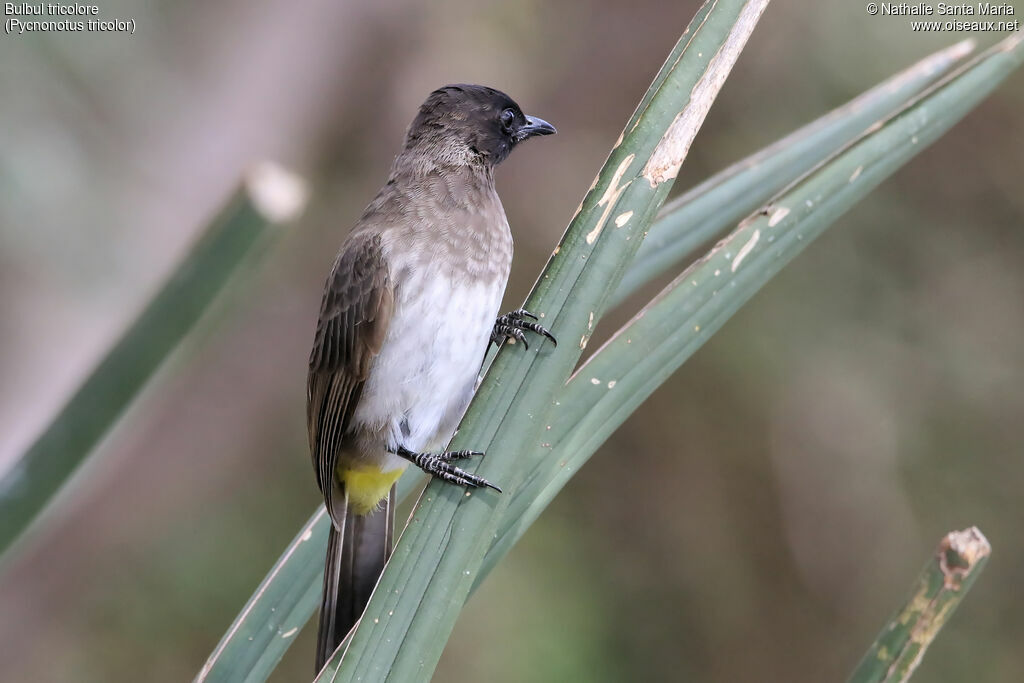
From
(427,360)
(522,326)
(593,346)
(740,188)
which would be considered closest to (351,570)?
(427,360)

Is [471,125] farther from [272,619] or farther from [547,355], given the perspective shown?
[272,619]

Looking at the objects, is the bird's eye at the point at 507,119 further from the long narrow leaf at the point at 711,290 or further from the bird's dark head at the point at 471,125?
the long narrow leaf at the point at 711,290

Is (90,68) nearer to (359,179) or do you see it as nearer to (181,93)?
(181,93)

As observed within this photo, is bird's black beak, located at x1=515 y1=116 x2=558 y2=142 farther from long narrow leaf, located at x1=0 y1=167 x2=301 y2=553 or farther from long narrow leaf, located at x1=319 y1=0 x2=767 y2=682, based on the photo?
long narrow leaf, located at x1=0 y1=167 x2=301 y2=553

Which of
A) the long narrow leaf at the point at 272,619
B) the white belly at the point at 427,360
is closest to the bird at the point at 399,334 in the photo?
the white belly at the point at 427,360

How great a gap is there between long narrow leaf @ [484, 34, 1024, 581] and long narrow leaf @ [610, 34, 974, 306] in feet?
0.28

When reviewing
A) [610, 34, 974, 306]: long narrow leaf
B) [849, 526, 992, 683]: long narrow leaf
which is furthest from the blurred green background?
[849, 526, 992, 683]: long narrow leaf

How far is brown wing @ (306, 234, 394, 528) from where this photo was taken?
200cm

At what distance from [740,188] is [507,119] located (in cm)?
96

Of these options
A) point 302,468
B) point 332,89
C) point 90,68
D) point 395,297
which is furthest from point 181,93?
point 395,297

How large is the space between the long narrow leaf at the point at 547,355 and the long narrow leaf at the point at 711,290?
0.23ft

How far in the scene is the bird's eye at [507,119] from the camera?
2.30m

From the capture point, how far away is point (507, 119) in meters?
2.31

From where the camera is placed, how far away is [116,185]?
410cm
